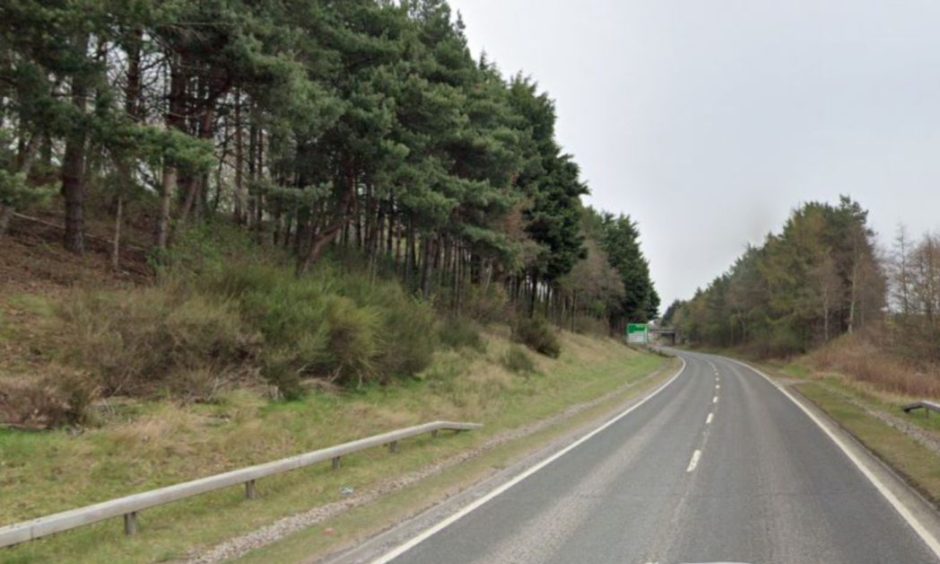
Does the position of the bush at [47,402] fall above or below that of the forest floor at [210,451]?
above

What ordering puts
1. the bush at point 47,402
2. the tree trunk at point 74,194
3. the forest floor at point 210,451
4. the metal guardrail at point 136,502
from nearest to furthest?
1. the metal guardrail at point 136,502
2. the forest floor at point 210,451
3. the bush at point 47,402
4. the tree trunk at point 74,194

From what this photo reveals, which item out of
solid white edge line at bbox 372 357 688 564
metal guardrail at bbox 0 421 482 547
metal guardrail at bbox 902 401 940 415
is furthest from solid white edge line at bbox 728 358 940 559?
metal guardrail at bbox 0 421 482 547

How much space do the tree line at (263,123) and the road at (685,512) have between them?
9161 millimetres

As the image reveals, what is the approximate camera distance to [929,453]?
1285 cm

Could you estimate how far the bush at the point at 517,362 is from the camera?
2859cm

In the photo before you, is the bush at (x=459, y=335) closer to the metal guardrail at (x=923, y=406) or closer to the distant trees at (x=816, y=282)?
the metal guardrail at (x=923, y=406)

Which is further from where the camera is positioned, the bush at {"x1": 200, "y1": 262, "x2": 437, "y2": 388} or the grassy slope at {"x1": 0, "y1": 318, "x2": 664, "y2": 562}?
the bush at {"x1": 200, "y1": 262, "x2": 437, "y2": 388}

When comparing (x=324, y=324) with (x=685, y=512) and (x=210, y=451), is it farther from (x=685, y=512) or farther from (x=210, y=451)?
(x=685, y=512)

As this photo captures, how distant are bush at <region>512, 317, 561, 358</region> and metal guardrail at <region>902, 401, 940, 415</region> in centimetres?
1807

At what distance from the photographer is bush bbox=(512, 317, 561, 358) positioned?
36.0 m

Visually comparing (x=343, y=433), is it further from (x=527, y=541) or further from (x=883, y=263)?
(x=883, y=263)

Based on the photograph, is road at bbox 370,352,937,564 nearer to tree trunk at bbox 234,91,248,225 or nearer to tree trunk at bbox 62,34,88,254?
tree trunk at bbox 234,91,248,225

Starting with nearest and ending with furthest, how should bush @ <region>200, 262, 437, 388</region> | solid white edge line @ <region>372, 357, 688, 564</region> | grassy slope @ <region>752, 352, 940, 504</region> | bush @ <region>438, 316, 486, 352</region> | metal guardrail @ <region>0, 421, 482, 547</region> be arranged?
1. metal guardrail @ <region>0, 421, 482, 547</region>
2. solid white edge line @ <region>372, 357, 688, 564</region>
3. grassy slope @ <region>752, 352, 940, 504</region>
4. bush @ <region>200, 262, 437, 388</region>
5. bush @ <region>438, 316, 486, 352</region>

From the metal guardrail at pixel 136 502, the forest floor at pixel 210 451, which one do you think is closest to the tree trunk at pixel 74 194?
the forest floor at pixel 210 451
